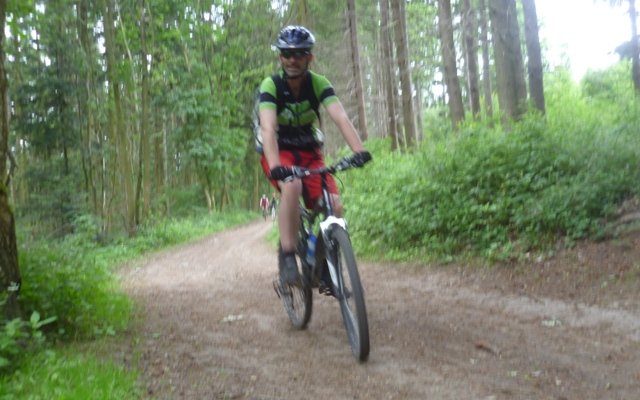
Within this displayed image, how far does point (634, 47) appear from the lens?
1502cm

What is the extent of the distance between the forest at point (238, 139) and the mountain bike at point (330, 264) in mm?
1524

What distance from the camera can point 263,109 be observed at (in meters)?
4.38

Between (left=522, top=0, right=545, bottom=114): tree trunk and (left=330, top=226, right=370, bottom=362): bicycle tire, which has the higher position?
(left=522, top=0, right=545, bottom=114): tree trunk

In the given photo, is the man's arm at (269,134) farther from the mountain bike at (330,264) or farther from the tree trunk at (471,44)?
the tree trunk at (471,44)

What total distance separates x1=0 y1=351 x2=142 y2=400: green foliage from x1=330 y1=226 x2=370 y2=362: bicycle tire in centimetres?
146

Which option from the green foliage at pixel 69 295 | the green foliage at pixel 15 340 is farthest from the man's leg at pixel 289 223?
the green foliage at pixel 15 340

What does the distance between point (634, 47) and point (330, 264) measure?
46.1 ft

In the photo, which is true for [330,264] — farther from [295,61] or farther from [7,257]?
[7,257]

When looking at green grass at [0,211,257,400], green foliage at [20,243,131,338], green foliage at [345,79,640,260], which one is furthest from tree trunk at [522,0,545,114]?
green foliage at [20,243,131,338]

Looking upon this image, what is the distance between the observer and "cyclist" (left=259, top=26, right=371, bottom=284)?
4.37 m

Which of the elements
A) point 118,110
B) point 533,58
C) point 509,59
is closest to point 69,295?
point 509,59

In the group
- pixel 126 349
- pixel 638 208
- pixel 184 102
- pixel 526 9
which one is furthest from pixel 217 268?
pixel 184 102

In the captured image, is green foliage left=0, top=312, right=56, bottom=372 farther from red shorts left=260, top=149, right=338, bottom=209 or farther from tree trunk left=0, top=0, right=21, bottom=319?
red shorts left=260, top=149, right=338, bottom=209

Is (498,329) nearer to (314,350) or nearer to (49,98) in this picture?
(314,350)
